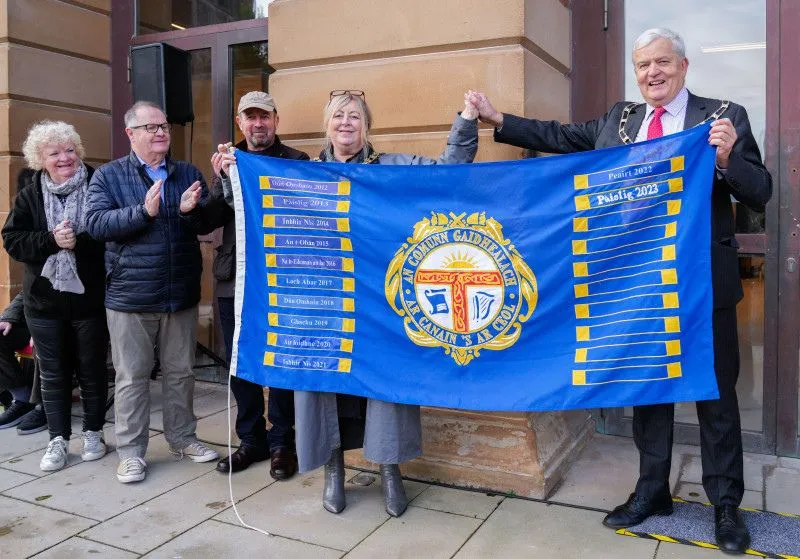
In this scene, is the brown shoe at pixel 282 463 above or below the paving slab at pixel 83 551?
above

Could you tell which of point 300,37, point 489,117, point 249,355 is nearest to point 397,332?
point 249,355

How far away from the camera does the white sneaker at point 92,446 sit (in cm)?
440

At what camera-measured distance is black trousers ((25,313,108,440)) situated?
14.4ft

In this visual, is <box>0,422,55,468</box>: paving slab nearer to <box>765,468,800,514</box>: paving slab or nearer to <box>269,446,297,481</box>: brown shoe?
<box>269,446,297,481</box>: brown shoe

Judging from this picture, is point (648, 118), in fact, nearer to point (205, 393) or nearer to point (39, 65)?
point (205, 393)

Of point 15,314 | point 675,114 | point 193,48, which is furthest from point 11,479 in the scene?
point 675,114

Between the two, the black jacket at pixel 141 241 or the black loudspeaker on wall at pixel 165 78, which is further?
the black loudspeaker on wall at pixel 165 78

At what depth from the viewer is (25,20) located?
605 centimetres

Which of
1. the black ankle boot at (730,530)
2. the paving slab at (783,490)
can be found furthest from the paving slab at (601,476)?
the paving slab at (783,490)

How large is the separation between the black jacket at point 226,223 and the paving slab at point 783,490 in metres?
2.95

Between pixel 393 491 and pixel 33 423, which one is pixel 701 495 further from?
pixel 33 423

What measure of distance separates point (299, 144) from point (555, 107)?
5.13ft

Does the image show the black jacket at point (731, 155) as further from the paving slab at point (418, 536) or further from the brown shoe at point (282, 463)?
the brown shoe at point (282, 463)

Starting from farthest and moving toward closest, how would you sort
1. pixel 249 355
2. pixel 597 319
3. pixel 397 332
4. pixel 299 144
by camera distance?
pixel 299 144 → pixel 249 355 → pixel 397 332 → pixel 597 319
